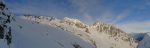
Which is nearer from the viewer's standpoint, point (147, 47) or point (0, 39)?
point (147, 47)

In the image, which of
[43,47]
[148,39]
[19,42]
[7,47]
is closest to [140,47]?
[148,39]

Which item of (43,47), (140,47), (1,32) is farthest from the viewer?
(43,47)

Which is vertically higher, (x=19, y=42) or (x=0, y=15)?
(x=0, y=15)

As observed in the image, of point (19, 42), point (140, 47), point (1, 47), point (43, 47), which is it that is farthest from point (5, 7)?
point (43, 47)

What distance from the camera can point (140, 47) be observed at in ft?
193

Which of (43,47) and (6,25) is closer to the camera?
(6,25)

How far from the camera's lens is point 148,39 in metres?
57.4

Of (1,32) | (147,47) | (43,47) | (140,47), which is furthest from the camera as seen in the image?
(43,47)

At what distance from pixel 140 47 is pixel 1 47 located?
25855 mm

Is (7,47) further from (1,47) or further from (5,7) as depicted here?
(5,7)

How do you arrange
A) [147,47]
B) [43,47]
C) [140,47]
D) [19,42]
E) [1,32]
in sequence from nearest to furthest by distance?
[147,47] → [140,47] → [1,32] → [19,42] → [43,47]

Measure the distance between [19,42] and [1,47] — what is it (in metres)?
23.5

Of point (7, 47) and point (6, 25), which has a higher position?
point (6, 25)

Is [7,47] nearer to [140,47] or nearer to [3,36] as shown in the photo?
[3,36]
